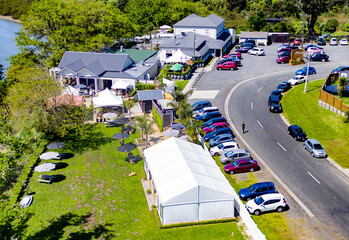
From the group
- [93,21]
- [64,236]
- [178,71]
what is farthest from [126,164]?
[93,21]

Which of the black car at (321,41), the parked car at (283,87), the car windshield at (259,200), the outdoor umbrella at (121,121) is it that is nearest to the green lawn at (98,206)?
the car windshield at (259,200)

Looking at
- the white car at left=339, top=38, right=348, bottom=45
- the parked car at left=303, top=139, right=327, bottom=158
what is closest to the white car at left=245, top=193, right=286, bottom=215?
the parked car at left=303, top=139, right=327, bottom=158

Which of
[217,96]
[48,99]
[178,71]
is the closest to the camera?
[48,99]

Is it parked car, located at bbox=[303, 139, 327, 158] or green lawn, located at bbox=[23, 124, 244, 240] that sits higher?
parked car, located at bbox=[303, 139, 327, 158]

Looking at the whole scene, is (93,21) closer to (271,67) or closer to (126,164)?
(271,67)

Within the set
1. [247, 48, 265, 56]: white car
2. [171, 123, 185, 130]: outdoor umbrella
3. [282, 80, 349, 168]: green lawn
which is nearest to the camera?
[282, 80, 349, 168]: green lawn

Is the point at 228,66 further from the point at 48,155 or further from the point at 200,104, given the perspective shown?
the point at 48,155

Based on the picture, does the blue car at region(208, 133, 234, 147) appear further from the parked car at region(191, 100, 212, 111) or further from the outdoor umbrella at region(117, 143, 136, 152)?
the parked car at region(191, 100, 212, 111)
